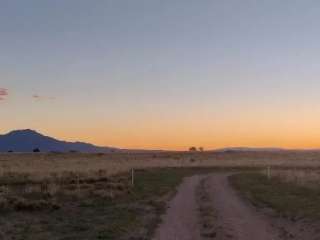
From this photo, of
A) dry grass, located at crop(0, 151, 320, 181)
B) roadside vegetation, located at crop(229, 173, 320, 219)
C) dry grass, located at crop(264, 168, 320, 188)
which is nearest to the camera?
roadside vegetation, located at crop(229, 173, 320, 219)

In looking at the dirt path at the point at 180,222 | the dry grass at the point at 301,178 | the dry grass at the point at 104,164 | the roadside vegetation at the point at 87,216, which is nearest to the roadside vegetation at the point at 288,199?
the dry grass at the point at 301,178

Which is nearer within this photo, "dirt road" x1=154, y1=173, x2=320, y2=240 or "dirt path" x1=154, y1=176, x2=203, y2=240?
"dirt road" x1=154, y1=173, x2=320, y2=240

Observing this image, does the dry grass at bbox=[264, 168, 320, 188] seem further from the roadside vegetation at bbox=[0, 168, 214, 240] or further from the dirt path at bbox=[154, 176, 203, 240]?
the dirt path at bbox=[154, 176, 203, 240]

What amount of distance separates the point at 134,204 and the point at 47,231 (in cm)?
773

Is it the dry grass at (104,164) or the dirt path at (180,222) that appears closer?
the dirt path at (180,222)

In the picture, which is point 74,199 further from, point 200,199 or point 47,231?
point 47,231

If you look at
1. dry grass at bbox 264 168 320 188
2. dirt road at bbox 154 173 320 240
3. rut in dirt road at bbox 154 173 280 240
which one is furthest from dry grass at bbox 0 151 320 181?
dirt road at bbox 154 173 320 240

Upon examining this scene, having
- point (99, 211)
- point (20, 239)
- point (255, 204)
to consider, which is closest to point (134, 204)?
point (99, 211)

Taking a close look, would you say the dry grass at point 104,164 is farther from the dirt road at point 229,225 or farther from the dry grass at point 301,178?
the dirt road at point 229,225

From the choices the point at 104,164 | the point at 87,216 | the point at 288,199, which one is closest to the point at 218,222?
the point at 87,216

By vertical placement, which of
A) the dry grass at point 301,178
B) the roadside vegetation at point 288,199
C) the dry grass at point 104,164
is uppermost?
the dry grass at point 104,164

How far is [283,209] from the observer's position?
23.7 m

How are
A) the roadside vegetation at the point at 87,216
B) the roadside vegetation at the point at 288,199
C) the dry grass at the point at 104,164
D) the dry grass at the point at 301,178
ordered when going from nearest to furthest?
the roadside vegetation at the point at 87,216, the roadside vegetation at the point at 288,199, the dry grass at the point at 301,178, the dry grass at the point at 104,164

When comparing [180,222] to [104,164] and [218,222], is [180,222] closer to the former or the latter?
[218,222]
